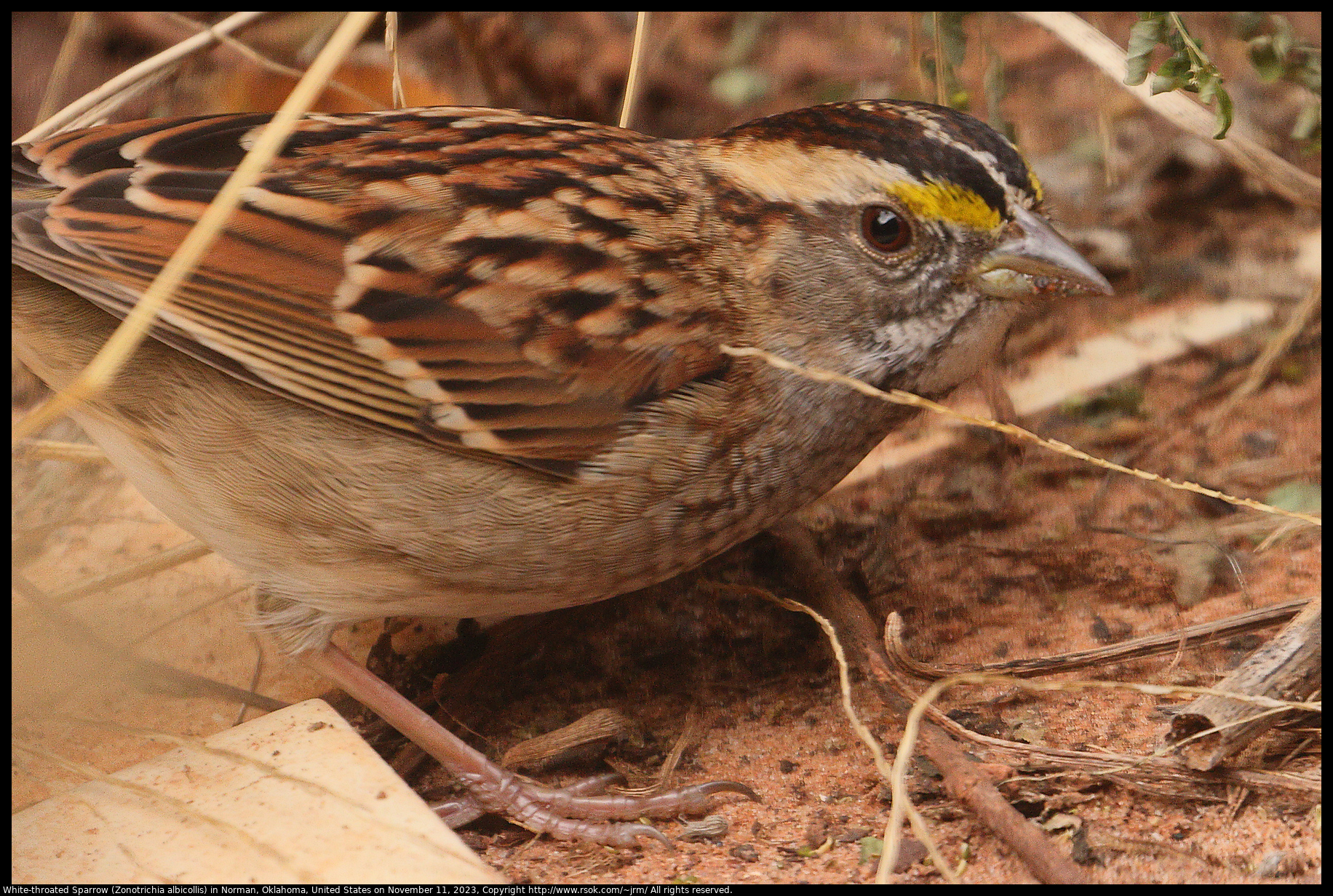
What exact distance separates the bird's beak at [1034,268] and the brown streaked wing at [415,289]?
0.65 m

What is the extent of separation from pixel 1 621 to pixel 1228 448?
3656mm

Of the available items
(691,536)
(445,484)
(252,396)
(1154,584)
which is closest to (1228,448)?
(1154,584)

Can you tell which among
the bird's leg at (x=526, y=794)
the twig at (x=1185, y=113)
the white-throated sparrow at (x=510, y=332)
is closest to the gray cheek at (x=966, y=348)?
the white-throated sparrow at (x=510, y=332)

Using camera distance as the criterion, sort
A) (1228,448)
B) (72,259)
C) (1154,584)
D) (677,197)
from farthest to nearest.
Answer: (1228,448) < (1154,584) < (677,197) < (72,259)

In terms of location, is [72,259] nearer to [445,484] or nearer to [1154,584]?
[445,484]

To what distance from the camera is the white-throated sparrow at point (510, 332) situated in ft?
8.99

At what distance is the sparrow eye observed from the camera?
Result: 287cm

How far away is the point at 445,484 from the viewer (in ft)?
9.00

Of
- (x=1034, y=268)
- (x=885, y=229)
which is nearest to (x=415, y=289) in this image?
(x=885, y=229)

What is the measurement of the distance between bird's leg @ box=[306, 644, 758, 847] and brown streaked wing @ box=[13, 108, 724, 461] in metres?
0.79

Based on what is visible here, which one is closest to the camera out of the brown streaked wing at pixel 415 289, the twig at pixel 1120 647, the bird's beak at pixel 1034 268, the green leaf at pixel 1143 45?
the brown streaked wing at pixel 415 289

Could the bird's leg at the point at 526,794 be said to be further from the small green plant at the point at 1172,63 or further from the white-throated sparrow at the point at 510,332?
the small green plant at the point at 1172,63

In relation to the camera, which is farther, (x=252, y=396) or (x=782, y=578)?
(x=782, y=578)

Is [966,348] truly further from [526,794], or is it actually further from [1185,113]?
[526,794]
